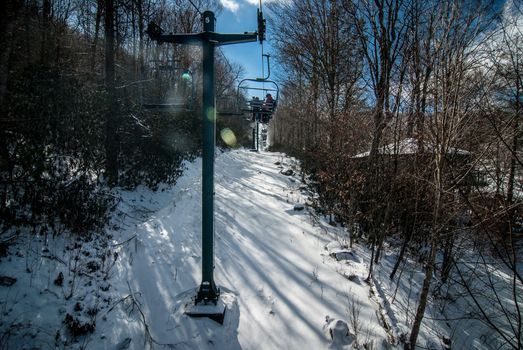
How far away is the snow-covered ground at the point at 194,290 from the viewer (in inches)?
111

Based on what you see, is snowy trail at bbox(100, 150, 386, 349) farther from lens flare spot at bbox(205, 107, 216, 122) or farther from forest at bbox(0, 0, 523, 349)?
lens flare spot at bbox(205, 107, 216, 122)

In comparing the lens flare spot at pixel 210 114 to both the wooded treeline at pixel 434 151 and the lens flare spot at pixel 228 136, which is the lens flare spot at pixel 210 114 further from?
the lens flare spot at pixel 228 136

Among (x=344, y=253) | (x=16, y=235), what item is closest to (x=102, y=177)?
(x=16, y=235)

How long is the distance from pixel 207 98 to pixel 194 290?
8.78 ft

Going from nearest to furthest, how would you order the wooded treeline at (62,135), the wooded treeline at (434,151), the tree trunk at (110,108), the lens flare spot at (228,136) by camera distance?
the wooded treeline at (434,151) < the wooded treeline at (62,135) < the tree trunk at (110,108) < the lens flare spot at (228,136)

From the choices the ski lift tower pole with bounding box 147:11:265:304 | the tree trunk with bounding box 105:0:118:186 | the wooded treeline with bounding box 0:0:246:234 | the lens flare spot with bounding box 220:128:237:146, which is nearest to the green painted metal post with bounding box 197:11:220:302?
the ski lift tower pole with bounding box 147:11:265:304

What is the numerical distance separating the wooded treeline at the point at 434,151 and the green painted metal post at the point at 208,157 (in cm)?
248

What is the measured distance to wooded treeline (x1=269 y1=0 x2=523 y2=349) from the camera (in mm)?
2637

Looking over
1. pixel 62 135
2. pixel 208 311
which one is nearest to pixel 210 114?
pixel 208 311

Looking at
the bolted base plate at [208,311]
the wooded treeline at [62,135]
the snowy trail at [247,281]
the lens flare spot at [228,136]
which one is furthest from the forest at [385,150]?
the lens flare spot at [228,136]

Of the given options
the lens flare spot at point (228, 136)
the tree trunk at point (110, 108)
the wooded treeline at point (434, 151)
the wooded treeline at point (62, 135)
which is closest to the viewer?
the wooded treeline at point (434, 151)

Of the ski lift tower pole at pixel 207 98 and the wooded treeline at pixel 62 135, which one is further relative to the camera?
the wooded treeline at pixel 62 135

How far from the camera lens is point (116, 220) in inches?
231

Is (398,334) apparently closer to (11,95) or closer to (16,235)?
(16,235)
